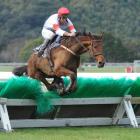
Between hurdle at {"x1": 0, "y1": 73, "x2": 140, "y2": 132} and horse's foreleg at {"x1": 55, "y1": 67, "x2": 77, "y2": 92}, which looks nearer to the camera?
hurdle at {"x1": 0, "y1": 73, "x2": 140, "y2": 132}

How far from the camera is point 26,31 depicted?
8600 cm

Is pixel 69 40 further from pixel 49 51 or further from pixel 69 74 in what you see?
pixel 69 74

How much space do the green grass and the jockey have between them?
7.17 ft

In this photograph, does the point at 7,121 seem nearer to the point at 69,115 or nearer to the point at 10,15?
the point at 69,115

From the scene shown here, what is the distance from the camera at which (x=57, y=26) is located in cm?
1215

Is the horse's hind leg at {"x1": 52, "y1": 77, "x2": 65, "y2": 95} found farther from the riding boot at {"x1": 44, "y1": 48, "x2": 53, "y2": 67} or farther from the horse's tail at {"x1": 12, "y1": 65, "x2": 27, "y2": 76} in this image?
the horse's tail at {"x1": 12, "y1": 65, "x2": 27, "y2": 76}

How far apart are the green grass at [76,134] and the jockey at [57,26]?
2.19 m

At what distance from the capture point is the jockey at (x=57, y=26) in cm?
1207

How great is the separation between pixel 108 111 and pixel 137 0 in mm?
80580

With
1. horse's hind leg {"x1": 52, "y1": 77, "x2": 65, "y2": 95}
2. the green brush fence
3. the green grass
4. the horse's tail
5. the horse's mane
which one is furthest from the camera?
the horse's tail

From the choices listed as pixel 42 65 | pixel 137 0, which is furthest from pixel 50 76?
pixel 137 0

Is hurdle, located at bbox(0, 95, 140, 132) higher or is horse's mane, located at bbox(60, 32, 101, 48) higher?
horse's mane, located at bbox(60, 32, 101, 48)

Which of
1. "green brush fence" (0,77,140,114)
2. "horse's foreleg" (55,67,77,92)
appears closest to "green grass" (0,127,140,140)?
"green brush fence" (0,77,140,114)

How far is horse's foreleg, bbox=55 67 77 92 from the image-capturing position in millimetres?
11133
